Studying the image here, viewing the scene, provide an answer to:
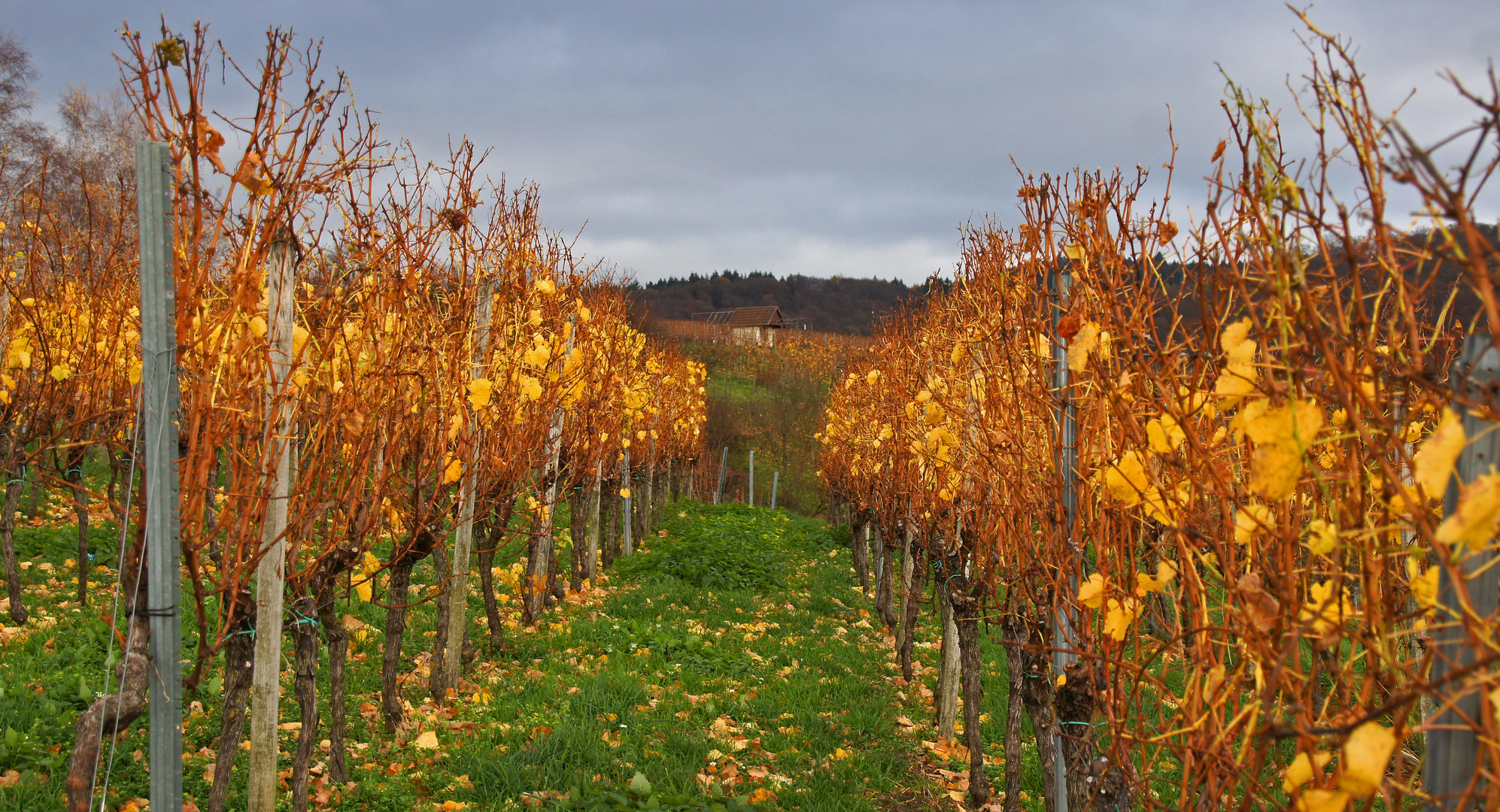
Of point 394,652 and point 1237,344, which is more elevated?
point 1237,344

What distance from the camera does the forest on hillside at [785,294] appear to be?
77750 millimetres

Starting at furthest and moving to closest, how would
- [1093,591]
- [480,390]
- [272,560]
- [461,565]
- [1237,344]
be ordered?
[461,565], [480,390], [272,560], [1093,591], [1237,344]

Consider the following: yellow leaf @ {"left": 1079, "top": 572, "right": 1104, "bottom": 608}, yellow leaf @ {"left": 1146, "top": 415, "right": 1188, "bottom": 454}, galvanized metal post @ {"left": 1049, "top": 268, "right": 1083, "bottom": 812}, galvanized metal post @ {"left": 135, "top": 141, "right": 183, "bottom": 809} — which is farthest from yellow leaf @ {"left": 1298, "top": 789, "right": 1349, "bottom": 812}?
galvanized metal post @ {"left": 135, "top": 141, "right": 183, "bottom": 809}

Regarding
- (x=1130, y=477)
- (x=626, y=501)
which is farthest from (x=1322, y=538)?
(x=626, y=501)

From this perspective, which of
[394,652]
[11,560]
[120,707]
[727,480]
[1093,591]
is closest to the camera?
[1093,591]

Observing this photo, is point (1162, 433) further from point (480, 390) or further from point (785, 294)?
point (785, 294)

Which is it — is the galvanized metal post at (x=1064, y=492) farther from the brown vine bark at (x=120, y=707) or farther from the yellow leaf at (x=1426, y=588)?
the brown vine bark at (x=120, y=707)

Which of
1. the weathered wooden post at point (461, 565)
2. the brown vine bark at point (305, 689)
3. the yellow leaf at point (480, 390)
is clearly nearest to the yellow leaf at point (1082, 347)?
the yellow leaf at point (480, 390)

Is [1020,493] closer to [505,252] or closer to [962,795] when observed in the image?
[962,795]

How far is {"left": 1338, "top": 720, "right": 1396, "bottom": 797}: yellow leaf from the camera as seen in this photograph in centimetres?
88

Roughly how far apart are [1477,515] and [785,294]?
86.3m

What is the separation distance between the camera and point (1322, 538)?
1.12 m

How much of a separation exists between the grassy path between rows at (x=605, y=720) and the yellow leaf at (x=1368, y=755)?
317cm

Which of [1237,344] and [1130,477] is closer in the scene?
[1237,344]
